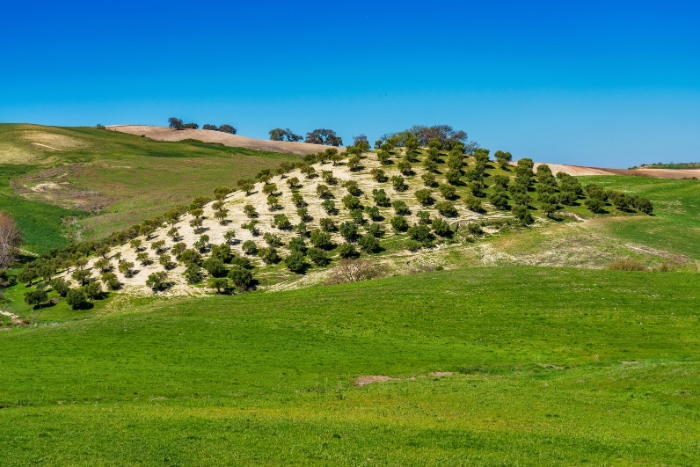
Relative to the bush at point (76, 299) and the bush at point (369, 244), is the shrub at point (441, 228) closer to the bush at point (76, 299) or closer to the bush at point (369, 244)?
the bush at point (369, 244)

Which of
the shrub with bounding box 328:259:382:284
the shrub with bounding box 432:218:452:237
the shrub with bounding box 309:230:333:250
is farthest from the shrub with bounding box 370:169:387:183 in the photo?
the shrub with bounding box 328:259:382:284

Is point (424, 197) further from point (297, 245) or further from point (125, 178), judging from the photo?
point (125, 178)

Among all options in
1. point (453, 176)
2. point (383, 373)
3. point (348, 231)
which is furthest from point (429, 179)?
point (383, 373)

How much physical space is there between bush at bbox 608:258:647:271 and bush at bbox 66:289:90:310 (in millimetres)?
64435

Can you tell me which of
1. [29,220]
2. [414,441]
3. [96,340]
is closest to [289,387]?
[414,441]

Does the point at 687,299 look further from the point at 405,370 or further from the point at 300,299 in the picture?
the point at 300,299

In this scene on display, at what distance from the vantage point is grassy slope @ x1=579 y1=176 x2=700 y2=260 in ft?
284

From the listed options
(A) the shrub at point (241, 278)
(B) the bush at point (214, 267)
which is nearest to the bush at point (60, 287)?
(B) the bush at point (214, 267)

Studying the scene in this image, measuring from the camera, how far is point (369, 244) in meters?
87.2

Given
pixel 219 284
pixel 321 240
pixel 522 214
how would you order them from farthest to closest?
1. pixel 522 214
2. pixel 321 240
3. pixel 219 284

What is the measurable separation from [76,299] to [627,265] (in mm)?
67224

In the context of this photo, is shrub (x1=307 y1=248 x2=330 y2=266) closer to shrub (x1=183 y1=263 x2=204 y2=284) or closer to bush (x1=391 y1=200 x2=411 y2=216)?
shrub (x1=183 y1=263 x2=204 y2=284)

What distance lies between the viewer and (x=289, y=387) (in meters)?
35.3

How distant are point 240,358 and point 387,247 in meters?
49.3
